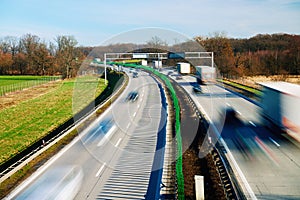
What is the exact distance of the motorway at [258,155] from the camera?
11875 millimetres

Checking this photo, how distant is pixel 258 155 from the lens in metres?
15.3

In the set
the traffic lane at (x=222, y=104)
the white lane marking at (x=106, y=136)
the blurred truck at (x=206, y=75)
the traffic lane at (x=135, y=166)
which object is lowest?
the traffic lane at (x=135, y=166)

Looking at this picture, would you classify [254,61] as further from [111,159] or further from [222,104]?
[111,159]

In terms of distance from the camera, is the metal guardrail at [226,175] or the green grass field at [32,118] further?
the green grass field at [32,118]

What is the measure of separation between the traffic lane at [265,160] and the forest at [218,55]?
23100mm

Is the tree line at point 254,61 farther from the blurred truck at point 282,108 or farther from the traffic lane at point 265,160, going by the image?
the traffic lane at point 265,160

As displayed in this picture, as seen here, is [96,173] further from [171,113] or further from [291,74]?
[291,74]

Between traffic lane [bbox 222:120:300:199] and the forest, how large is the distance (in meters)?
23.1

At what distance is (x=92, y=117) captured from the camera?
26219mm

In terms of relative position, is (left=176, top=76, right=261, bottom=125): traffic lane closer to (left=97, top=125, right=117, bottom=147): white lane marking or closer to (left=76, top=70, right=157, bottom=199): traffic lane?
(left=76, top=70, right=157, bottom=199): traffic lane

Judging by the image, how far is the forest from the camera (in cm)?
5878

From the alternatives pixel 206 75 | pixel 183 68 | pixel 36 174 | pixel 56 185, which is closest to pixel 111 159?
pixel 36 174

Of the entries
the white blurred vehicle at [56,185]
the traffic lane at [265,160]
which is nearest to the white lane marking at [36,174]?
the white blurred vehicle at [56,185]

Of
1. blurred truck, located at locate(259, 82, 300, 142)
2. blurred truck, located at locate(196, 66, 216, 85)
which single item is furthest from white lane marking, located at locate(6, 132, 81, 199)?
blurred truck, located at locate(196, 66, 216, 85)
